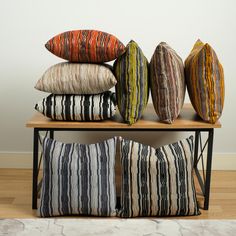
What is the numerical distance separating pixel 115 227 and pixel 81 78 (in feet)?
2.41

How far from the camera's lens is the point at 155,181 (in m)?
2.45

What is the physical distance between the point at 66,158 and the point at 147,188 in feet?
1.39

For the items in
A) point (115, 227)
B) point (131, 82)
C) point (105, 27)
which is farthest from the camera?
point (105, 27)

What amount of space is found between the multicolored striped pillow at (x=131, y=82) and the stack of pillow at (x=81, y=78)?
5 cm

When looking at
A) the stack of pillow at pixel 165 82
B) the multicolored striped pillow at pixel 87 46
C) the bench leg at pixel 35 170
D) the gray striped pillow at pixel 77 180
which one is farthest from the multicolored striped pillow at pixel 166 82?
the bench leg at pixel 35 170

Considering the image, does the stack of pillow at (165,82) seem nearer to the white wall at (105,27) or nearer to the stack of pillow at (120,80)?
the stack of pillow at (120,80)

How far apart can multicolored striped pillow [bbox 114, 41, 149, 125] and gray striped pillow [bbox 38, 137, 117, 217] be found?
0.65 ft

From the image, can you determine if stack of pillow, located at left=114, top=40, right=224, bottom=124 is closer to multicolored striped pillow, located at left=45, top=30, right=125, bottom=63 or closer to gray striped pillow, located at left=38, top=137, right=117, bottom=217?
multicolored striped pillow, located at left=45, top=30, right=125, bottom=63

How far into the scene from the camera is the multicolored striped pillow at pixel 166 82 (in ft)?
8.03

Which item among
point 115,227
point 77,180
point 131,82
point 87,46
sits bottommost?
point 115,227

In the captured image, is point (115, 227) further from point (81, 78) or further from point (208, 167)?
point (81, 78)

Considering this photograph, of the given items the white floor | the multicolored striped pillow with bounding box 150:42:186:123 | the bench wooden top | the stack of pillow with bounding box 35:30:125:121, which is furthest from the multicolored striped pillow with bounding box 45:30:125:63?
the white floor

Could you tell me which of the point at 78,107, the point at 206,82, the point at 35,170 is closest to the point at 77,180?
the point at 35,170

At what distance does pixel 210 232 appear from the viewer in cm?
230
